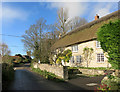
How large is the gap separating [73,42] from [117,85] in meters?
15.2

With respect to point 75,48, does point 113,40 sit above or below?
below

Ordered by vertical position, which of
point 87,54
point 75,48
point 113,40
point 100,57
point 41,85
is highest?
point 75,48

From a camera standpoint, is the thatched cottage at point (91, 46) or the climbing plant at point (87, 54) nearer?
the thatched cottage at point (91, 46)

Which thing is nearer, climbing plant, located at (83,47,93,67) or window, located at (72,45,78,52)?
climbing plant, located at (83,47,93,67)

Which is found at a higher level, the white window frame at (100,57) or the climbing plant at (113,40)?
the climbing plant at (113,40)

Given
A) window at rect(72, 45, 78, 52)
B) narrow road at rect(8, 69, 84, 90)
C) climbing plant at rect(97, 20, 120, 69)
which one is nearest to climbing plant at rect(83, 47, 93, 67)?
window at rect(72, 45, 78, 52)

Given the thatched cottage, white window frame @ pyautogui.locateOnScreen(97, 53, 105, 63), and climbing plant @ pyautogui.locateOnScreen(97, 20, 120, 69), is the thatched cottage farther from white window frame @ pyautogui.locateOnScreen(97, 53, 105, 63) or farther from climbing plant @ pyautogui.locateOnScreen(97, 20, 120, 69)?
climbing plant @ pyautogui.locateOnScreen(97, 20, 120, 69)

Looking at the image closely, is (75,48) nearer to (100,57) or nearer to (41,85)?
(100,57)

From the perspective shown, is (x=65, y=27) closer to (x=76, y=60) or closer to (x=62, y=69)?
(x=76, y=60)

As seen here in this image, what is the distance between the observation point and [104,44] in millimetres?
8211

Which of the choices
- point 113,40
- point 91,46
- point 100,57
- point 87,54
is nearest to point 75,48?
point 87,54

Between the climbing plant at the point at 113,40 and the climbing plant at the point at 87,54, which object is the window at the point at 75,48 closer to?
the climbing plant at the point at 87,54

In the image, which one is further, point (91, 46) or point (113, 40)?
Answer: point (91, 46)

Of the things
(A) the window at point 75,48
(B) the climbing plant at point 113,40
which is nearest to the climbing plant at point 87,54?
(A) the window at point 75,48
